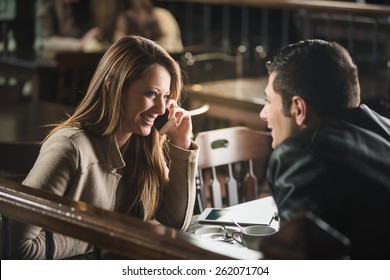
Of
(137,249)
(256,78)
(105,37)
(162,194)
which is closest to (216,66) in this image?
(256,78)

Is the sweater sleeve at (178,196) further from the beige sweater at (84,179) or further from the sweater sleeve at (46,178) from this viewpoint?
the sweater sleeve at (46,178)

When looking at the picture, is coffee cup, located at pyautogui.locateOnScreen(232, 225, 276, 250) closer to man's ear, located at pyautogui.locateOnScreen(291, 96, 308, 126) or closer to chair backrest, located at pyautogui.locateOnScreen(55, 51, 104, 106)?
man's ear, located at pyautogui.locateOnScreen(291, 96, 308, 126)

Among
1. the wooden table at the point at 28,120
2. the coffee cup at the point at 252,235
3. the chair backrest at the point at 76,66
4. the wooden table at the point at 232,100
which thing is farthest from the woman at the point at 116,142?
the chair backrest at the point at 76,66

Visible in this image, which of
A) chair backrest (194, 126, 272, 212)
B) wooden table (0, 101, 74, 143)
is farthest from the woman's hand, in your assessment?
wooden table (0, 101, 74, 143)

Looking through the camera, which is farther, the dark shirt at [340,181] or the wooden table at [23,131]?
the wooden table at [23,131]

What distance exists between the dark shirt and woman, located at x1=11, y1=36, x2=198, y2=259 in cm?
54

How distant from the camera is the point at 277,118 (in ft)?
5.91

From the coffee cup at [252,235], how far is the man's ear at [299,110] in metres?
0.40

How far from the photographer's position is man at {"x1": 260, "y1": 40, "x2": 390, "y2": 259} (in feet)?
5.15

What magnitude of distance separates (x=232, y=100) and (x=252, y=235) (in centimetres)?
258

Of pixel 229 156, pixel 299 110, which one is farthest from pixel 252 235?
pixel 229 156

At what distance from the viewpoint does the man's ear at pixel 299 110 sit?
174cm

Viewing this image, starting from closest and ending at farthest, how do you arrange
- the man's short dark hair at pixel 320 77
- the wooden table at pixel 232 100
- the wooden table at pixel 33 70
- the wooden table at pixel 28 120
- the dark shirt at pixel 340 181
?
the dark shirt at pixel 340 181, the man's short dark hair at pixel 320 77, the wooden table at pixel 28 120, the wooden table at pixel 232 100, the wooden table at pixel 33 70

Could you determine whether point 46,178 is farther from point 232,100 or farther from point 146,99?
point 232,100
